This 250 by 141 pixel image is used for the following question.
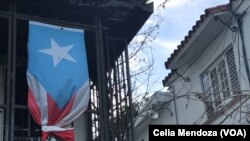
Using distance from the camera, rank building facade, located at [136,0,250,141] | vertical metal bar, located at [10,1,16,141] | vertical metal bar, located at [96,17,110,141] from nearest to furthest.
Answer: vertical metal bar, located at [10,1,16,141] < vertical metal bar, located at [96,17,110,141] < building facade, located at [136,0,250,141]

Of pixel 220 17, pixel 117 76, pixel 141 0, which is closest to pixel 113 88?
pixel 117 76

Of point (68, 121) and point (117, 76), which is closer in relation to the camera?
point (68, 121)

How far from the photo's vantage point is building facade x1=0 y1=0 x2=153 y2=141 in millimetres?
8297

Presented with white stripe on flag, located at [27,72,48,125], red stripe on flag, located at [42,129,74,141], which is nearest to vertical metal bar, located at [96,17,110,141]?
red stripe on flag, located at [42,129,74,141]

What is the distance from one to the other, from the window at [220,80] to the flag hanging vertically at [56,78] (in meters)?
3.26

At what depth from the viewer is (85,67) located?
844 cm

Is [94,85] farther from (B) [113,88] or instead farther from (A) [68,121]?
(A) [68,121]

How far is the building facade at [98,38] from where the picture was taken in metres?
8.30

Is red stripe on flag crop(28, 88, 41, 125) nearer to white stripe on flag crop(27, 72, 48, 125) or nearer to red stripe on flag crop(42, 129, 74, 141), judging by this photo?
white stripe on flag crop(27, 72, 48, 125)

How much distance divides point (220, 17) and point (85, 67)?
11.5 ft

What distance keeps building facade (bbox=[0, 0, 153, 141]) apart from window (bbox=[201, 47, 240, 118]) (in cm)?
226

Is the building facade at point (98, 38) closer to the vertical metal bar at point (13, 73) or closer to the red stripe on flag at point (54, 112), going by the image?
the vertical metal bar at point (13, 73)

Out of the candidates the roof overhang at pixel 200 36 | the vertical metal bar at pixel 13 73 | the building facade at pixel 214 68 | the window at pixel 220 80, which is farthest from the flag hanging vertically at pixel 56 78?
the window at pixel 220 80

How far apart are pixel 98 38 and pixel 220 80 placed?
369 centimetres
